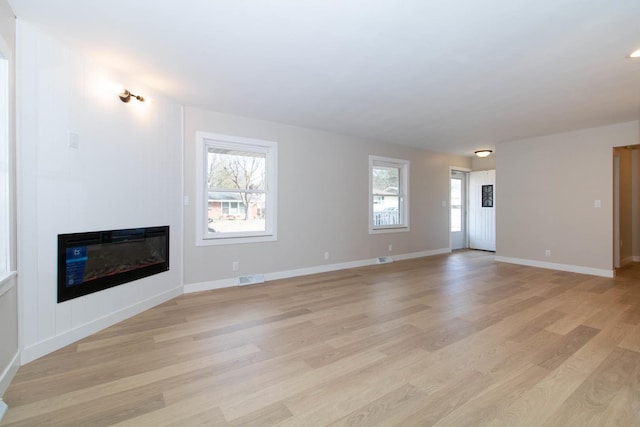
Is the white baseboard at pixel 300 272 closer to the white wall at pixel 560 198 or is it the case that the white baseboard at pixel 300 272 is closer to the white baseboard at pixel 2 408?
the white wall at pixel 560 198

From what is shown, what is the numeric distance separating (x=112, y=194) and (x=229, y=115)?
197cm

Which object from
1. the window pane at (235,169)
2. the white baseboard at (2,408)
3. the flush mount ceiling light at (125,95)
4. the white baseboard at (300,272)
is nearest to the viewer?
the white baseboard at (2,408)

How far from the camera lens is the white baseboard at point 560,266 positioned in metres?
4.93

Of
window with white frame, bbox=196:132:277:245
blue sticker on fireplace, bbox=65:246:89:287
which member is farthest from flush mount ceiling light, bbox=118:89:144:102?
blue sticker on fireplace, bbox=65:246:89:287

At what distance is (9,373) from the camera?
1.95 metres

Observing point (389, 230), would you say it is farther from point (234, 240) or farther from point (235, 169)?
point (235, 169)

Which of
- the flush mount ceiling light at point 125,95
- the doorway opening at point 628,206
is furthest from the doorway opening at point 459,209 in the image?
the flush mount ceiling light at point 125,95

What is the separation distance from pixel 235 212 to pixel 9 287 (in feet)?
8.78

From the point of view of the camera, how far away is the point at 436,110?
4.07 metres

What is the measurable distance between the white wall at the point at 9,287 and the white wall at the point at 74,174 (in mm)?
91

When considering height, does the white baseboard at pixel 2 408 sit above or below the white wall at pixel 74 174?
below

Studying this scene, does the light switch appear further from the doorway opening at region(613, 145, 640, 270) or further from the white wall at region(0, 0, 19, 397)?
the doorway opening at region(613, 145, 640, 270)

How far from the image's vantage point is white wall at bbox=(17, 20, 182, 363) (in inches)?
88.4

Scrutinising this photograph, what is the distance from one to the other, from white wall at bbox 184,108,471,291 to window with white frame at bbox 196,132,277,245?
0.12 metres
